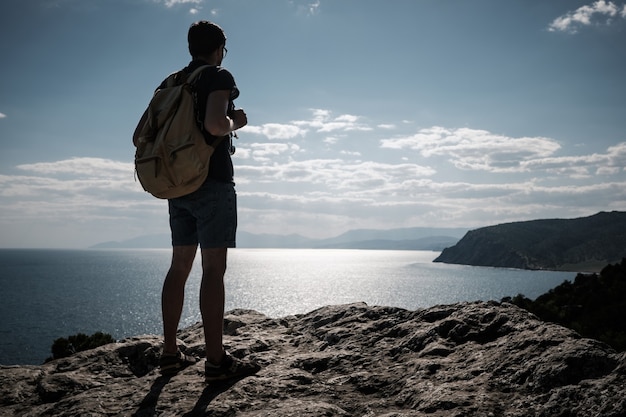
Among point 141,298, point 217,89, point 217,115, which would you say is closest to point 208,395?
point 217,115

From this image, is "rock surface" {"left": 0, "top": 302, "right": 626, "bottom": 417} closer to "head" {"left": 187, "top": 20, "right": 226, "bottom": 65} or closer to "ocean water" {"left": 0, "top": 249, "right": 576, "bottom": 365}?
"head" {"left": 187, "top": 20, "right": 226, "bottom": 65}

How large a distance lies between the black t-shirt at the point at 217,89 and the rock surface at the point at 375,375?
2211mm

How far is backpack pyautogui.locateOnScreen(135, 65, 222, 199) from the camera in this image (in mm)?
3990

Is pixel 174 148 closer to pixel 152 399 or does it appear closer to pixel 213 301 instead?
pixel 213 301

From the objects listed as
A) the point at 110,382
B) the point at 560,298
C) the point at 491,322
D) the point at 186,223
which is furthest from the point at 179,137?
the point at 560,298

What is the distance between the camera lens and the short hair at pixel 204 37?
451cm

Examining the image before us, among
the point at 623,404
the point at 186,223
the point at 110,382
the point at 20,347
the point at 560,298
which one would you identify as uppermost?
the point at 186,223

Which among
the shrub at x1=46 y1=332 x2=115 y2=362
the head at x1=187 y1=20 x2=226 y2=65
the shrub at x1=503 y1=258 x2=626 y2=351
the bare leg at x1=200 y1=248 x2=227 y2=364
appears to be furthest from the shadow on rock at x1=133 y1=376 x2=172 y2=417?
the shrub at x1=46 y1=332 x2=115 y2=362

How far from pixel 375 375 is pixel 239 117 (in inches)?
123

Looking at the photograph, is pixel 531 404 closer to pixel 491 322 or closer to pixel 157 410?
pixel 491 322

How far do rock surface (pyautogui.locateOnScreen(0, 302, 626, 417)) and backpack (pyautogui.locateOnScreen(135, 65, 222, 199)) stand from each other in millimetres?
2124

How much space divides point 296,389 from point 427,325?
78.8 inches

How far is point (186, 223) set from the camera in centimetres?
473

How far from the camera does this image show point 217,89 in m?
4.11
